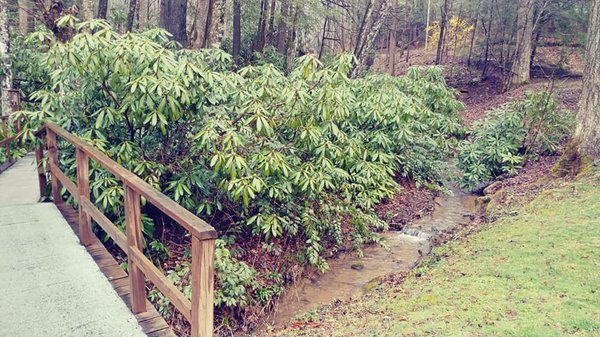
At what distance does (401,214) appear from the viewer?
26.3 feet

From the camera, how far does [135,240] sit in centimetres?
299

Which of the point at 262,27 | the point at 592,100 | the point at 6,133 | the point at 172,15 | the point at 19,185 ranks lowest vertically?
the point at 19,185

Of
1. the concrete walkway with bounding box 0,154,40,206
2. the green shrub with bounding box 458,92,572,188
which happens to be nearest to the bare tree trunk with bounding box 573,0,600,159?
the green shrub with bounding box 458,92,572,188

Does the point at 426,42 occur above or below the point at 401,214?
above

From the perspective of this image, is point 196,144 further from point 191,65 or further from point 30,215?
point 30,215

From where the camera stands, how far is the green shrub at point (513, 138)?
8859 millimetres

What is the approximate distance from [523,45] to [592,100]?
11007 mm

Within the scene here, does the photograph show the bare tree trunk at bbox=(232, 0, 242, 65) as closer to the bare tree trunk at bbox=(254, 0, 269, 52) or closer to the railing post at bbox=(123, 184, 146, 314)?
the bare tree trunk at bbox=(254, 0, 269, 52)

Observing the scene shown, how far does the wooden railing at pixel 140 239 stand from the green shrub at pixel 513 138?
26.2 ft

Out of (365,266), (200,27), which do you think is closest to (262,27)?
(200,27)

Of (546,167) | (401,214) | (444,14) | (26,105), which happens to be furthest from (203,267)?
(444,14)

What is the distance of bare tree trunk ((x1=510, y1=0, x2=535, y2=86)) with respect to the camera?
51.3 ft

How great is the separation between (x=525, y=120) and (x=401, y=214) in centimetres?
381

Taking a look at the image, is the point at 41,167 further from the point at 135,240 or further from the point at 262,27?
the point at 262,27
